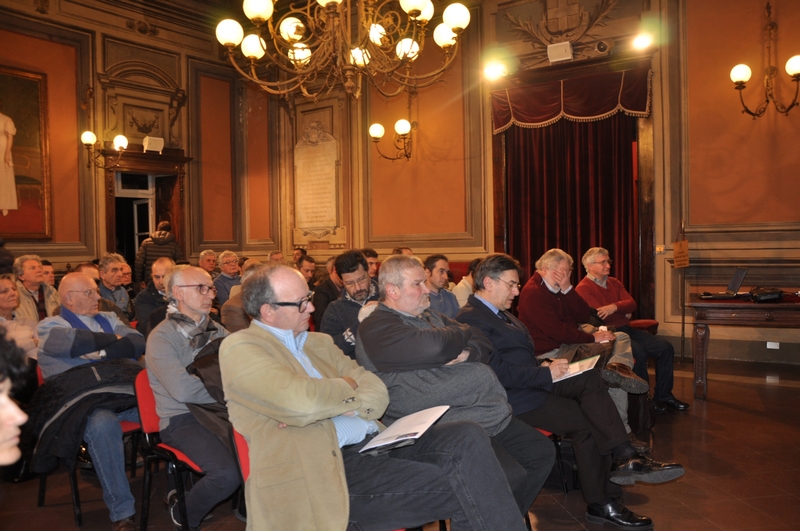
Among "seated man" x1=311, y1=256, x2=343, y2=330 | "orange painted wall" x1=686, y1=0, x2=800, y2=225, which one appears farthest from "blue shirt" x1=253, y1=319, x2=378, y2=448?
"orange painted wall" x1=686, y1=0, x2=800, y2=225

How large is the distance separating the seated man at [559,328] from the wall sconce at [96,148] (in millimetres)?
6871

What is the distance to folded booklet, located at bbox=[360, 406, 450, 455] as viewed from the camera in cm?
205

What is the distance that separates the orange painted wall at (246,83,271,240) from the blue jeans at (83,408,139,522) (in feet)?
25.3

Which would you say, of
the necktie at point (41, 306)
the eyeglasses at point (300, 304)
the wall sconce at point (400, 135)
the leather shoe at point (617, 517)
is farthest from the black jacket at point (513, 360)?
the wall sconce at point (400, 135)

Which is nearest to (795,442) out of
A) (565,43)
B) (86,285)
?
(86,285)

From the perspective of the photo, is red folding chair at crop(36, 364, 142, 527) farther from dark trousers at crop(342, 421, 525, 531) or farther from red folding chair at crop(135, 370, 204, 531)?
dark trousers at crop(342, 421, 525, 531)

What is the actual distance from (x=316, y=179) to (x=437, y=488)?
Result: 829 cm

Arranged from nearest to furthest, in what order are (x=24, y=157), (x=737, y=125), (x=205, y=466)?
1. (x=205, y=466)
2. (x=737, y=125)
3. (x=24, y=157)

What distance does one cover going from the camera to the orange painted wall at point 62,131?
8.48 metres

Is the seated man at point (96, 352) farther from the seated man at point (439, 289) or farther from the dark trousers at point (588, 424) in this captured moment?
the seated man at point (439, 289)

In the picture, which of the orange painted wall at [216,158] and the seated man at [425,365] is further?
the orange painted wall at [216,158]

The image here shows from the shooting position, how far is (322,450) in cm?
203

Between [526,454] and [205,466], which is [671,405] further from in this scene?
[205,466]

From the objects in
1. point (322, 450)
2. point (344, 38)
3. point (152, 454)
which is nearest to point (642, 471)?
point (322, 450)
